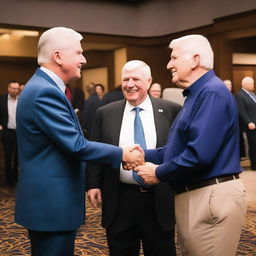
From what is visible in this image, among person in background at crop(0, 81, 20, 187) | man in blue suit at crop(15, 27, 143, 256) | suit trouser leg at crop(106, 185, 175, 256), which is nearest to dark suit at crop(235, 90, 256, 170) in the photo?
person in background at crop(0, 81, 20, 187)

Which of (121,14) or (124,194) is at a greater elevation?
(121,14)

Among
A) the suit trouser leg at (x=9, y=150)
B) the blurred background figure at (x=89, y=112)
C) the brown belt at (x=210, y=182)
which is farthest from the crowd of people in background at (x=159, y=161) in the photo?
the blurred background figure at (x=89, y=112)

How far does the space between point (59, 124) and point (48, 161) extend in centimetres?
19

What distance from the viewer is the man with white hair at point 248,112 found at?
8039 millimetres

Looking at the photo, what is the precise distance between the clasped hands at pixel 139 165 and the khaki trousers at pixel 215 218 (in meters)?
0.26

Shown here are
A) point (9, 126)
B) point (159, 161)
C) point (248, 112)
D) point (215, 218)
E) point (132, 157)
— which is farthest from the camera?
point (248, 112)

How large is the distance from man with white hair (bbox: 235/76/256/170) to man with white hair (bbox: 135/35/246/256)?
609 centimetres

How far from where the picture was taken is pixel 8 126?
7359mm

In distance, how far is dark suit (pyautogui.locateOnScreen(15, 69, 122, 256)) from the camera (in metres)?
2.02

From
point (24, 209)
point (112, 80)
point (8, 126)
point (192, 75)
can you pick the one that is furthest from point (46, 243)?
point (112, 80)

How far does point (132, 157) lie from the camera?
2344mm

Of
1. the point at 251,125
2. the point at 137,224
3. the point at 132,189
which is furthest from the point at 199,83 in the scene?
the point at 251,125

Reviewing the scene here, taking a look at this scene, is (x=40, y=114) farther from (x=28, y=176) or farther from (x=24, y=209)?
(x=24, y=209)

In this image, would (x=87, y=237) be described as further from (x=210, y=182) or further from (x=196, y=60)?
(x=196, y=60)
